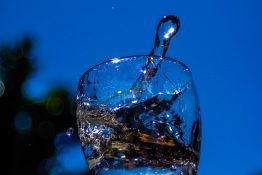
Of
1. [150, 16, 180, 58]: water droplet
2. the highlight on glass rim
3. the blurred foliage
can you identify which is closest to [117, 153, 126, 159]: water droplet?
the highlight on glass rim

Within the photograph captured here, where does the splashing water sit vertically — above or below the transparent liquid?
above

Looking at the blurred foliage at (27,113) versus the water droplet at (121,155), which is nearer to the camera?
the water droplet at (121,155)

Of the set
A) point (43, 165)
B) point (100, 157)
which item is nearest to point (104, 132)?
point (100, 157)

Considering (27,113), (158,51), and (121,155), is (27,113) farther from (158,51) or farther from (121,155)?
(121,155)

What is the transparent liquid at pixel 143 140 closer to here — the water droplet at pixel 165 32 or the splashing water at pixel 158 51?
the splashing water at pixel 158 51

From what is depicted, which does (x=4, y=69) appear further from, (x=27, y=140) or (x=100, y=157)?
(x=100, y=157)

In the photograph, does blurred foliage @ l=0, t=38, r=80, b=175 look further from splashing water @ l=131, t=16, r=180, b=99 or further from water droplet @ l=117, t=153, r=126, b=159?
water droplet @ l=117, t=153, r=126, b=159

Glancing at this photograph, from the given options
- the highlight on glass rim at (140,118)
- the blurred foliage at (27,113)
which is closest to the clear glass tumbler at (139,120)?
the highlight on glass rim at (140,118)
